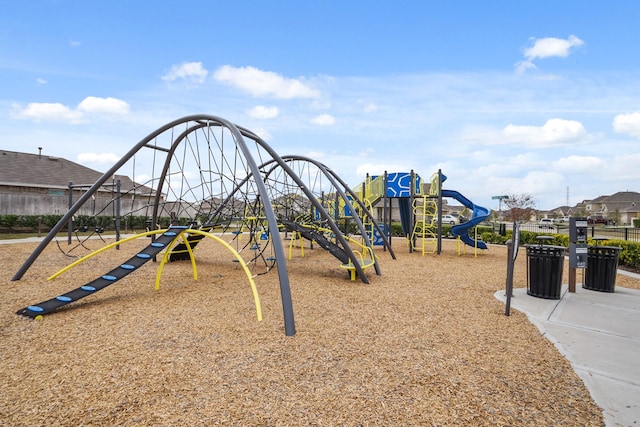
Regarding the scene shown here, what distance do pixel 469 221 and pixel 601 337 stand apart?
7876mm

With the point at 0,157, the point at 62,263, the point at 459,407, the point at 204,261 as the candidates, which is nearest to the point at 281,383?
the point at 459,407

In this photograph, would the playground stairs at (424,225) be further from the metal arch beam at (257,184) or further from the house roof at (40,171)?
the house roof at (40,171)

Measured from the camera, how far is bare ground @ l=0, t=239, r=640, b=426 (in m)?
2.59

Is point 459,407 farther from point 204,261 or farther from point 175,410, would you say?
point 204,261

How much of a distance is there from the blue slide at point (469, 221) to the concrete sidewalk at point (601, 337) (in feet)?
16.3

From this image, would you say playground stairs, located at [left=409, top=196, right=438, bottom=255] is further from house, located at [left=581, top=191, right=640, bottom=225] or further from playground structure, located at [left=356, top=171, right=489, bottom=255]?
house, located at [left=581, top=191, right=640, bottom=225]

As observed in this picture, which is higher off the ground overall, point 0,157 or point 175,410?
point 0,157

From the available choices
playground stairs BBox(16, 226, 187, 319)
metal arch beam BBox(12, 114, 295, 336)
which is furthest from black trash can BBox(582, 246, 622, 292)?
playground stairs BBox(16, 226, 187, 319)

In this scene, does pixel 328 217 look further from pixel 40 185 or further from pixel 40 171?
pixel 40 171

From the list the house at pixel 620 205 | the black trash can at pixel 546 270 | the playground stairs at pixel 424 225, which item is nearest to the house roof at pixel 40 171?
the playground stairs at pixel 424 225

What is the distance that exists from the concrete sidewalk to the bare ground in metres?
0.16

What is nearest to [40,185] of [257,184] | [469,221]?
[257,184]

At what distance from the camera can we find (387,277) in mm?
7914

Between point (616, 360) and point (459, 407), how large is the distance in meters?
2.14
